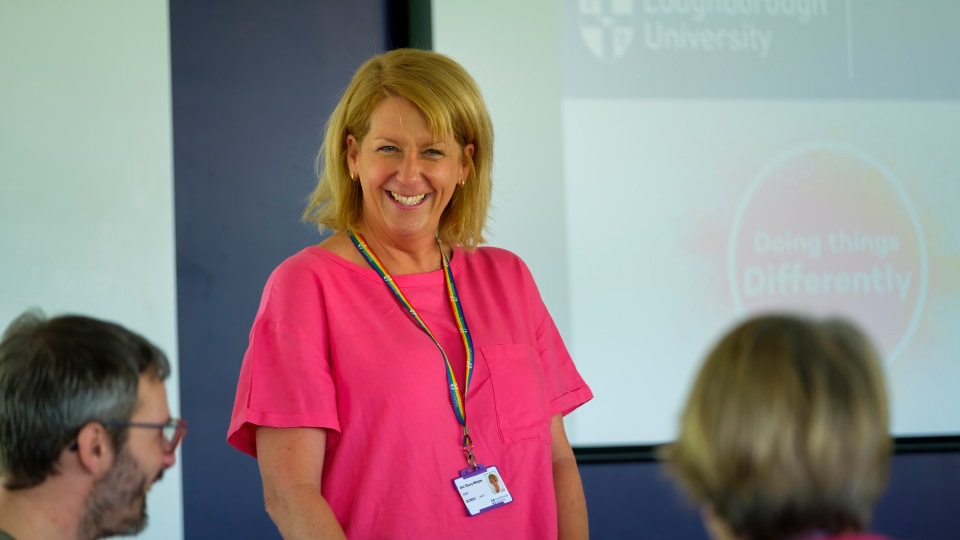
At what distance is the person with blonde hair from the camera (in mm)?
2006

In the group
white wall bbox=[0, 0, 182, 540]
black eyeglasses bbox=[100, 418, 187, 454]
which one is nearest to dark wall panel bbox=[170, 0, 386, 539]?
white wall bbox=[0, 0, 182, 540]

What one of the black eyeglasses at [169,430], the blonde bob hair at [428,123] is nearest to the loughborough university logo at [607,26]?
the blonde bob hair at [428,123]

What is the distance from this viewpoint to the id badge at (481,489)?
6.64ft

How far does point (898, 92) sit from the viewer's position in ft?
13.7

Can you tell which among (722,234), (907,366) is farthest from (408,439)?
(907,366)

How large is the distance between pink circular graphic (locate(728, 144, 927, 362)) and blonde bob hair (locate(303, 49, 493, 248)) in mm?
1972

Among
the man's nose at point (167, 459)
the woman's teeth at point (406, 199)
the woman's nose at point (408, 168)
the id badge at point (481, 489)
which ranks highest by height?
the woman's nose at point (408, 168)

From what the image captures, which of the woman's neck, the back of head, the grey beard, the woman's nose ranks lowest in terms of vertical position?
the grey beard

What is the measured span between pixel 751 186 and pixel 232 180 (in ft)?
5.97

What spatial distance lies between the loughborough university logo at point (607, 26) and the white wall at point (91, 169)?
4.65 ft

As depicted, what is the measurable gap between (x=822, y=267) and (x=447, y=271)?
2.27 meters

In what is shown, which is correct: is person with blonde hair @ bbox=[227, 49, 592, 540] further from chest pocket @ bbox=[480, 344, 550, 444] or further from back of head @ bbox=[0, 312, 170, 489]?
back of head @ bbox=[0, 312, 170, 489]

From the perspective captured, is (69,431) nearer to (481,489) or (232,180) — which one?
(481,489)

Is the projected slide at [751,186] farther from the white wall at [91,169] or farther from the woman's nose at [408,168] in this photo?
the woman's nose at [408,168]
